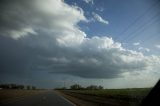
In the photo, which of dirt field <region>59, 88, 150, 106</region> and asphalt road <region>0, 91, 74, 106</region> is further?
asphalt road <region>0, 91, 74, 106</region>

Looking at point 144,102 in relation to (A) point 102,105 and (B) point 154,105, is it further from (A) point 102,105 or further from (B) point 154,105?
(A) point 102,105

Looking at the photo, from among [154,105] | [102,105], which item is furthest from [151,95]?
[102,105]

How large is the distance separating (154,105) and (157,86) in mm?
235

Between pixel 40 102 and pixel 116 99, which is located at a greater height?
pixel 116 99

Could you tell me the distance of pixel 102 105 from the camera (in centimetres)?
2808

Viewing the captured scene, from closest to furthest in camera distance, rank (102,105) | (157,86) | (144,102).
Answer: (157,86), (144,102), (102,105)

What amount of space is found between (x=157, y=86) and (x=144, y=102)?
1.15 feet

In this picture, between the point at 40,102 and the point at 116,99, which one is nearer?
the point at 40,102

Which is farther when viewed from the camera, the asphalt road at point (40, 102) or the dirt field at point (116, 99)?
the asphalt road at point (40, 102)

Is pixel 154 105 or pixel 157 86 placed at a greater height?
pixel 157 86

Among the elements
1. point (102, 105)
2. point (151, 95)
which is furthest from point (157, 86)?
point (102, 105)

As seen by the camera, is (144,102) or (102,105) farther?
(102,105)

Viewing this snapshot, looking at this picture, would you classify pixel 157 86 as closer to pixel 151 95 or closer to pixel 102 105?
pixel 151 95

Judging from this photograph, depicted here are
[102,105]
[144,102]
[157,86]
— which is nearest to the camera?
[157,86]
